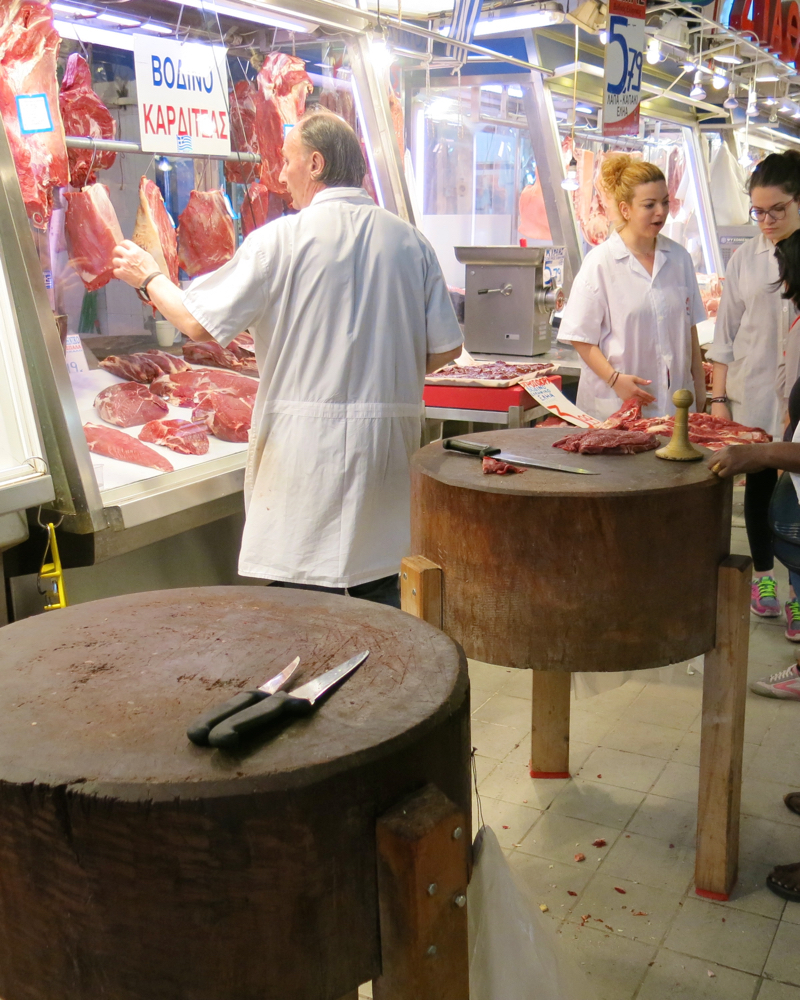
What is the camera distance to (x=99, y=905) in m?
1.14

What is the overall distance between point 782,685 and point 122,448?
2670 mm

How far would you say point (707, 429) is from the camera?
10.0 ft

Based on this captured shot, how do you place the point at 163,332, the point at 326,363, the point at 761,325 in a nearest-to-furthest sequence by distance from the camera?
the point at 326,363 < the point at 163,332 < the point at 761,325

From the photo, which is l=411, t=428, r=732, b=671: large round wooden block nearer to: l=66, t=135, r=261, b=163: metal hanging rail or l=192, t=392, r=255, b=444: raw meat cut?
l=192, t=392, r=255, b=444: raw meat cut

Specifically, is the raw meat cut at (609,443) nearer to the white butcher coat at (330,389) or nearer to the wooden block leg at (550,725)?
the white butcher coat at (330,389)

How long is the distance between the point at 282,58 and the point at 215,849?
12.8ft

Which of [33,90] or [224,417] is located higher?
[33,90]

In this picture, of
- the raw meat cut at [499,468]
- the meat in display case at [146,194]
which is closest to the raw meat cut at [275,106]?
the meat in display case at [146,194]

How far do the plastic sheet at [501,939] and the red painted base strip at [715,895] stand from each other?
48.9 inches

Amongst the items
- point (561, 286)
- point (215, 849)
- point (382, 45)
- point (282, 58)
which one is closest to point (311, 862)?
point (215, 849)

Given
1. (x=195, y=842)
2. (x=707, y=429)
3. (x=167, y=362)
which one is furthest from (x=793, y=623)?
(x=195, y=842)

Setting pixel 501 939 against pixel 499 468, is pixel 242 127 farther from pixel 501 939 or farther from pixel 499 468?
pixel 501 939

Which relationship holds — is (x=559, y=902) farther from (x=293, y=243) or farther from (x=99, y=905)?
(x=293, y=243)

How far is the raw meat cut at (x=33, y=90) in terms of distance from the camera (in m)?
3.00
